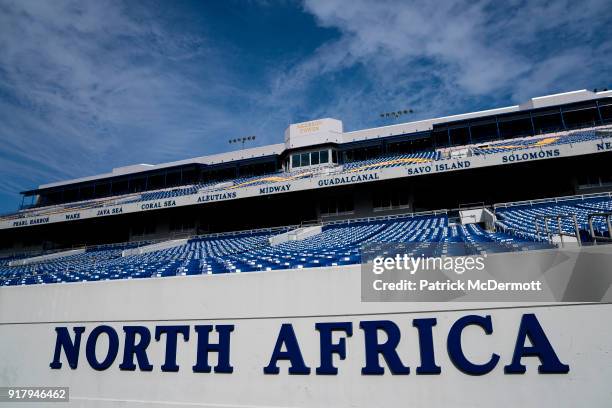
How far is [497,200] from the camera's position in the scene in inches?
645

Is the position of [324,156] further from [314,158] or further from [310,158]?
[310,158]

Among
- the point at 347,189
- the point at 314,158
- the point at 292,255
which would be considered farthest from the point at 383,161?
the point at 292,255

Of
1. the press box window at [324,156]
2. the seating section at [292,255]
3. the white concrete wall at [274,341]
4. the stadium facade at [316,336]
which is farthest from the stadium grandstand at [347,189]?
the white concrete wall at [274,341]

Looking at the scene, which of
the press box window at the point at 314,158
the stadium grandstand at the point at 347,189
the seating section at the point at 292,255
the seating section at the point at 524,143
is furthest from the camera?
the press box window at the point at 314,158

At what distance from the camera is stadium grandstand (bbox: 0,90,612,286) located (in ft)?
45.4

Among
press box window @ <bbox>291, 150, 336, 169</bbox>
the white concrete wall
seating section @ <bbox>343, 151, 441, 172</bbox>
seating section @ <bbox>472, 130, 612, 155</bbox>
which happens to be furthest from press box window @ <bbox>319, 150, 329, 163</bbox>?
the white concrete wall

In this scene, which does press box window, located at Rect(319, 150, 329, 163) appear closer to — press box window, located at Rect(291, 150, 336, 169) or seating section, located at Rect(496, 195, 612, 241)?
press box window, located at Rect(291, 150, 336, 169)

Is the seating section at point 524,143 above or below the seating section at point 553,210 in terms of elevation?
above

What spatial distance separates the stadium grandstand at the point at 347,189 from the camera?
13844 millimetres

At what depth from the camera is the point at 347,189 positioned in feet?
58.6

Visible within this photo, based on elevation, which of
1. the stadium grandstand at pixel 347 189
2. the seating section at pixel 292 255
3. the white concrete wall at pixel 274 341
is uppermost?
the stadium grandstand at pixel 347 189

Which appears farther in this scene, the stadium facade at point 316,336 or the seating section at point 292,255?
the seating section at point 292,255

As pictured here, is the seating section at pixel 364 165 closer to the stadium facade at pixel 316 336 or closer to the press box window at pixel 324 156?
the press box window at pixel 324 156

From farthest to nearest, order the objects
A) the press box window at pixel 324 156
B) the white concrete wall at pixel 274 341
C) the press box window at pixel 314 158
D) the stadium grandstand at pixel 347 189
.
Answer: the press box window at pixel 314 158 < the press box window at pixel 324 156 < the stadium grandstand at pixel 347 189 < the white concrete wall at pixel 274 341
